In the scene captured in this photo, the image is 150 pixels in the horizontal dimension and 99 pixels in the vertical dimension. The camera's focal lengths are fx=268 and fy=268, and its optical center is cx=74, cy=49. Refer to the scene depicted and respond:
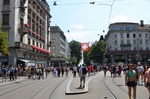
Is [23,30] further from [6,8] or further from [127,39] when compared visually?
[127,39]

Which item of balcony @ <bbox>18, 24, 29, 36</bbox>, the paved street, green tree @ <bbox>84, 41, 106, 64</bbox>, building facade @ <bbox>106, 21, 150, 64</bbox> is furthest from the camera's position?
green tree @ <bbox>84, 41, 106, 64</bbox>

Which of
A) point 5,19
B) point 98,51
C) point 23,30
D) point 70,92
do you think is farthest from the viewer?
point 98,51

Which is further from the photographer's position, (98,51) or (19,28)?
(98,51)

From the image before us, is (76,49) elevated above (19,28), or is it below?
above

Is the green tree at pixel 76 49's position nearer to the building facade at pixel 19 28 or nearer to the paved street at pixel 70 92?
the building facade at pixel 19 28

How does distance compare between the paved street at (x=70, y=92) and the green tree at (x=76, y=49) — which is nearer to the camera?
the paved street at (x=70, y=92)

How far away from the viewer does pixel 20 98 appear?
1385 centimetres

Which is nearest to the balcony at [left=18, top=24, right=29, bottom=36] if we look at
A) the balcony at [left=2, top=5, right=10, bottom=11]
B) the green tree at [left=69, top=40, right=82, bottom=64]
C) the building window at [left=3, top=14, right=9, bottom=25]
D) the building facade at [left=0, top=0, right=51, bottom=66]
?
the building facade at [left=0, top=0, right=51, bottom=66]

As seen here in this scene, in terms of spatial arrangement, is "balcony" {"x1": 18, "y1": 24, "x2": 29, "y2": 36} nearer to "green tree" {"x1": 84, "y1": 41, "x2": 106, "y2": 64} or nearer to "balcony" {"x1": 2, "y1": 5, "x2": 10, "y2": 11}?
"balcony" {"x1": 2, "y1": 5, "x2": 10, "y2": 11}

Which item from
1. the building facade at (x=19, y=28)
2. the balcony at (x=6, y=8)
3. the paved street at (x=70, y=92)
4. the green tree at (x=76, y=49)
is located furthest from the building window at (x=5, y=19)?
the green tree at (x=76, y=49)

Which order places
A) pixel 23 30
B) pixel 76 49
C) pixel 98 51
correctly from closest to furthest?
pixel 23 30
pixel 98 51
pixel 76 49

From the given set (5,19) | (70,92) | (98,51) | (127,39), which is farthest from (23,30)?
(98,51)

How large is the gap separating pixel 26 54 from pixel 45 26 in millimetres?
22419

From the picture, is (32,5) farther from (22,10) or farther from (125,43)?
(125,43)
